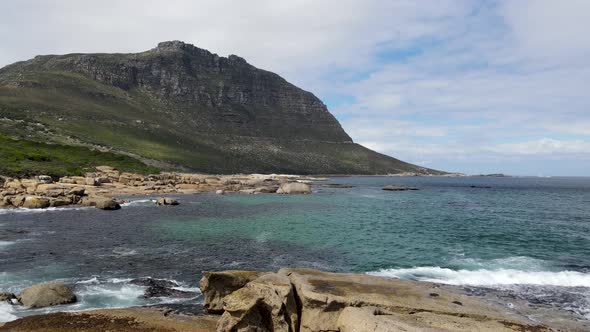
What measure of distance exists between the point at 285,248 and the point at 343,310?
20927 mm

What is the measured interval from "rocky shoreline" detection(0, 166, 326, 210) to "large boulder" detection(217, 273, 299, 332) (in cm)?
5245

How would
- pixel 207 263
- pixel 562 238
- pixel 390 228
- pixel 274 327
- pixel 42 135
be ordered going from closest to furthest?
pixel 274 327 → pixel 207 263 → pixel 562 238 → pixel 390 228 → pixel 42 135

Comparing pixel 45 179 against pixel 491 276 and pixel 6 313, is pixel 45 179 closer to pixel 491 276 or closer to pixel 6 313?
pixel 6 313

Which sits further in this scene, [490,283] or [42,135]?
[42,135]

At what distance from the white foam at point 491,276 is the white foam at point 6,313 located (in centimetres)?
2105

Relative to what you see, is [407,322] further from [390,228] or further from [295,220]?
[295,220]

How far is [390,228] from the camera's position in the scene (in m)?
49.0

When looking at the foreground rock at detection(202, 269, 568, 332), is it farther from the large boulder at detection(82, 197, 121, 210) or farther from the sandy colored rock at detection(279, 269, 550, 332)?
the large boulder at detection(82, 197, 121, 210)


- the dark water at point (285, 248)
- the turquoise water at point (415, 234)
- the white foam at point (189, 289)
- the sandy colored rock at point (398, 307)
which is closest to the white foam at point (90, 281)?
the dark water at point (285, 248)

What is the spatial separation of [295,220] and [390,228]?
12970mm

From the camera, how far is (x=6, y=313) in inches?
760

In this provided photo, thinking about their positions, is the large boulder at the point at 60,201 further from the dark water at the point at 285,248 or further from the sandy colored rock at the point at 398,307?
the sandy colored rock at the point at 398,307

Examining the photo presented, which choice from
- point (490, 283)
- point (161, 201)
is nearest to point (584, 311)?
point (490, 283)

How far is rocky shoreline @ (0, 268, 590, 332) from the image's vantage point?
1514 centimetres
